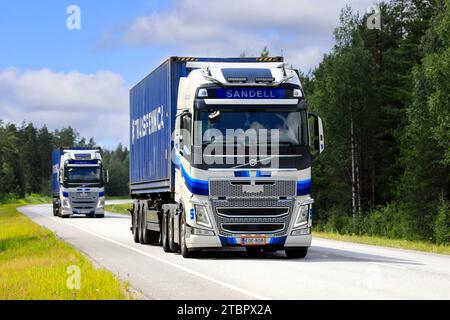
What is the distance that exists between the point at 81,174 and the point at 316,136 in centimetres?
3514

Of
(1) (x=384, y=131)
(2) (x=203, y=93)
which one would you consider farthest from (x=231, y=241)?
(1) (x=384, y=131)

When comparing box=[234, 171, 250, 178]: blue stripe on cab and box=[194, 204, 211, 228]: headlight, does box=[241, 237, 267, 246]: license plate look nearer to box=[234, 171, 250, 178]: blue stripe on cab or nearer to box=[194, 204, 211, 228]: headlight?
box=[194, 204, 211, 228]: headlight

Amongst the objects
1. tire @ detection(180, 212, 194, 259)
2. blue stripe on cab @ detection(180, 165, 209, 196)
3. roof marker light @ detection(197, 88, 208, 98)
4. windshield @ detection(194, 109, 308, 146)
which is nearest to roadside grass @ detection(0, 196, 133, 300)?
tire @ detection(180, 212, 194, 259)

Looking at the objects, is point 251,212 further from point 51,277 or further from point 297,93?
point 51,277

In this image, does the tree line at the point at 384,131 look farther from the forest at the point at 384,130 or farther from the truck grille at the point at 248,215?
the truck grille at the point at 248,215

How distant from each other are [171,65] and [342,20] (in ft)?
133

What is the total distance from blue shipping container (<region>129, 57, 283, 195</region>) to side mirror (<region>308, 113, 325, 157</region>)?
3354 mm

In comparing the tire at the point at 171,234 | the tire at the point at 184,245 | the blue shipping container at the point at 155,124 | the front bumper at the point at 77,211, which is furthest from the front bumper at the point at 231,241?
the front bumper at the point at 77,211

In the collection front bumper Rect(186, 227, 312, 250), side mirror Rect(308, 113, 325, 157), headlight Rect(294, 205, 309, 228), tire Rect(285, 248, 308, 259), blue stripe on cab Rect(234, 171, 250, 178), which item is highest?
side mirror Rect(308, 113, 325, 157)

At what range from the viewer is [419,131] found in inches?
1923

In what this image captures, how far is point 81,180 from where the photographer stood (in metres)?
53.3

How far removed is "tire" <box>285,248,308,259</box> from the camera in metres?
20.1

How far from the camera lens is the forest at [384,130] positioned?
48.7m
